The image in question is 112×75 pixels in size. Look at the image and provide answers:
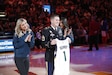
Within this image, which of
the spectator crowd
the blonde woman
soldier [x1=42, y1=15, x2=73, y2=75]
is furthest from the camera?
the spectator crowd

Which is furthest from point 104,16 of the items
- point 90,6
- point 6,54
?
point 6,54

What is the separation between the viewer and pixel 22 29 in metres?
5.95

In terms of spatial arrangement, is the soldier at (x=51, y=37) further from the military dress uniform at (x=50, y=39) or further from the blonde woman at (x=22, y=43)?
the blonde woman at (x=22, y=43)

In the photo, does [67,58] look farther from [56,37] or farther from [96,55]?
[96,55]

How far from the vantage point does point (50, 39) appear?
5.27 m

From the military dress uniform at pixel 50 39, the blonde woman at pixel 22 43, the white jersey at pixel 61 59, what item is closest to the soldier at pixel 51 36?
the military dress uniform at pixel 50 39

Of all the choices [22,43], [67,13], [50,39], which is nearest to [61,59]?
[50,39]

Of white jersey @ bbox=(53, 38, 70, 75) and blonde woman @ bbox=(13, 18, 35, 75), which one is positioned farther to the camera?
blonde woman @ bbox=(13, 18, 35, 75)

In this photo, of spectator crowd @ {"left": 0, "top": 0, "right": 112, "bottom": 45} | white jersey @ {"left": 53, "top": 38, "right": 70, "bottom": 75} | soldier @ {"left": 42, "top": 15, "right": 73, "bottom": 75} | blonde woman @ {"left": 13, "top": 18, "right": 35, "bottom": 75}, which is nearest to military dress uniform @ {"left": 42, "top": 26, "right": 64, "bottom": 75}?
soldier @ {"left": 42, "top": 15, "right": 73, "bottom": 75}

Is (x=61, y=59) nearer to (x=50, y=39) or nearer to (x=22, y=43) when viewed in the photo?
(x=50, y=39)

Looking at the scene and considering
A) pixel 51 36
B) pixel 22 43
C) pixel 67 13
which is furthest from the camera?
pixel 67 13

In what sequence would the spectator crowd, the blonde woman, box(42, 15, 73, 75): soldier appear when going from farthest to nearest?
the spectator crowd, the blonde woman, box(42, 15, 73, 75): soldier

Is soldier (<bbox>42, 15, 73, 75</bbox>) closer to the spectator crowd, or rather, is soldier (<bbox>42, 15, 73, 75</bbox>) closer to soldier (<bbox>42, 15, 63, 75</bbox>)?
soldier (<bbox>42, 15, 63, 75</bbox>)

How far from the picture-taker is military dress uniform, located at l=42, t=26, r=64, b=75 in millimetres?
5266
